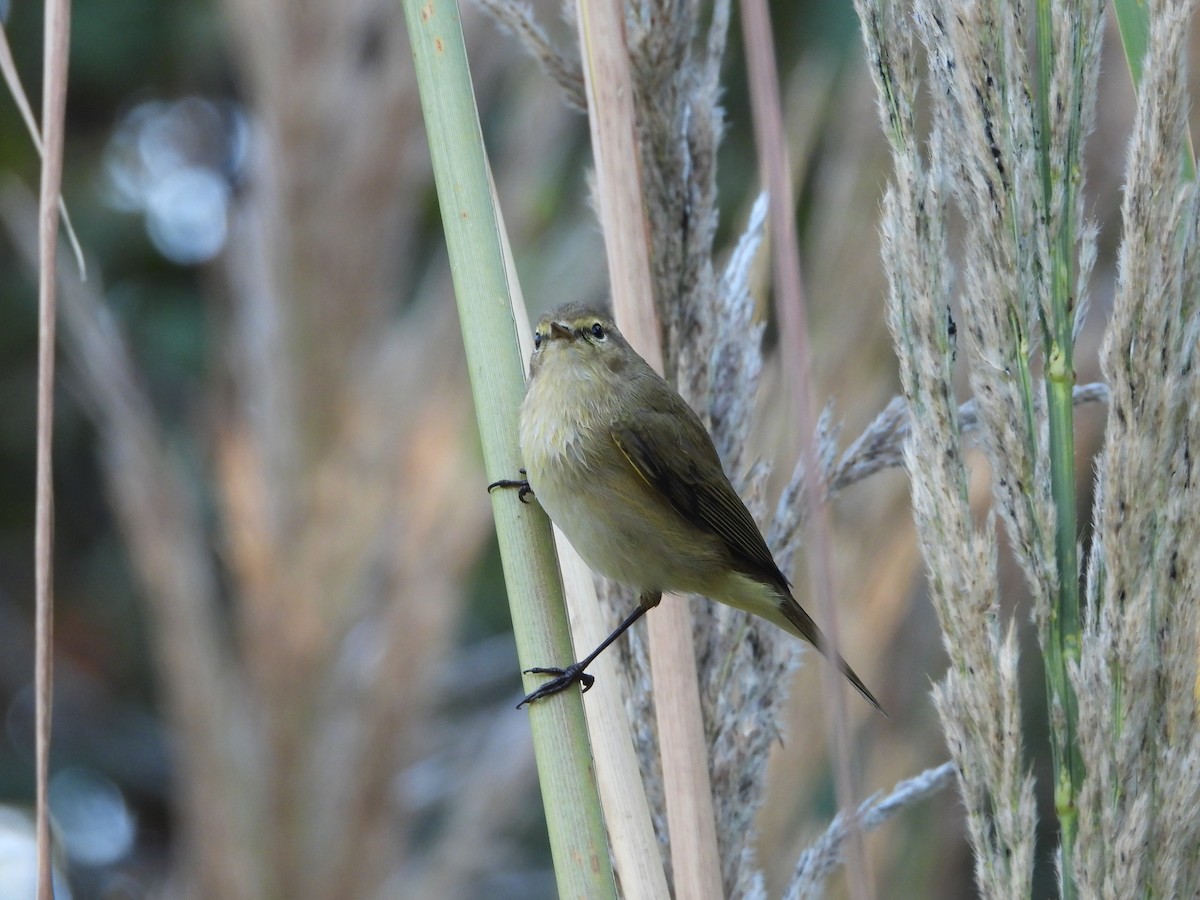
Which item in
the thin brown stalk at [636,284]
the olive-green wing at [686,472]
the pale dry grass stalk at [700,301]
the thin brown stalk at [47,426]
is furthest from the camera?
the olive-green wing at [686,472]

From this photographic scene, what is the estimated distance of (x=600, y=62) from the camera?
141cm

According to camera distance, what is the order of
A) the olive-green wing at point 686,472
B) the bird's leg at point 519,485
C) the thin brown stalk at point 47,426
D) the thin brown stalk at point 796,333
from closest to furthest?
the thin brown stalk at point 796,333, the thin brown stalk at point 47,426, the bird's leg at point 519,485, the olive-green wing at point 686,472

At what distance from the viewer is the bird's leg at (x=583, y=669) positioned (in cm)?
106

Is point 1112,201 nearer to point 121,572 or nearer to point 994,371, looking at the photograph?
point 994,371

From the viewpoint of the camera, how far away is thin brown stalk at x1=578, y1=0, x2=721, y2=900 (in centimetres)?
132

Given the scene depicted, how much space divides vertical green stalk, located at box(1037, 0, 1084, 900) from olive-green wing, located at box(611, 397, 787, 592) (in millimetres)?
776

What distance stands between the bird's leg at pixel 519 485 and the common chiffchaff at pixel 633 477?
0.21 metres

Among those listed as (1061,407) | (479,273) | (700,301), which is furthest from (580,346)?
(1061,407)

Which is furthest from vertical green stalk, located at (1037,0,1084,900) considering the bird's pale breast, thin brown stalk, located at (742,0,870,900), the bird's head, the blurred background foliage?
the bird's head

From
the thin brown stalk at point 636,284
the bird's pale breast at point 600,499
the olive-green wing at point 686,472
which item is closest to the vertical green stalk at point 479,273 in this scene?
the thin brown stalk at point 636,284

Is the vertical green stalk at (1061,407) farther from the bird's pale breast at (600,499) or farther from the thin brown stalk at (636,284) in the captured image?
the bird's pale breast at (600,499)

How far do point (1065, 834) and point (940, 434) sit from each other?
13.7 inches

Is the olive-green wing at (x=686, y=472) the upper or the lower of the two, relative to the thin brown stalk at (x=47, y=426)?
lower

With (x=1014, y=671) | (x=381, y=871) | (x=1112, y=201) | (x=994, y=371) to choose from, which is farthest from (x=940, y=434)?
(x=1112, y=201)
